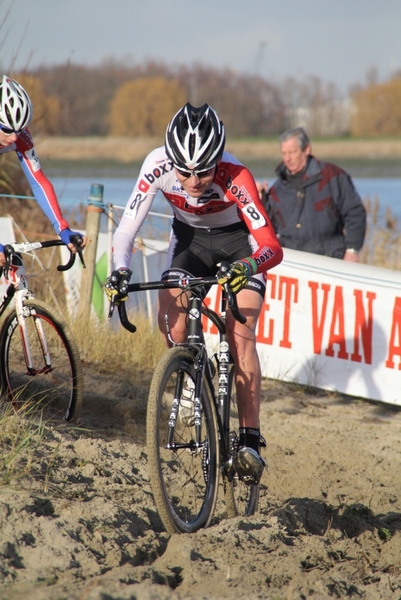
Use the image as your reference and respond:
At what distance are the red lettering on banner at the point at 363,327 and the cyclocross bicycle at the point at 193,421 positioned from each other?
308 centimetres

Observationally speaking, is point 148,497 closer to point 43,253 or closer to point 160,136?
point 43,253

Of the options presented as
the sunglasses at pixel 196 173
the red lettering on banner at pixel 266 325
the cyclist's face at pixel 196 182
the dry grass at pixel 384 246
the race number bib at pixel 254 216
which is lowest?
the red lettering on banner at pixel 266 325

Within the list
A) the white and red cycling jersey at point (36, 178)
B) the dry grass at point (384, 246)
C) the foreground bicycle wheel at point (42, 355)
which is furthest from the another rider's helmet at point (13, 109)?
the dry grass at point (384, 246)

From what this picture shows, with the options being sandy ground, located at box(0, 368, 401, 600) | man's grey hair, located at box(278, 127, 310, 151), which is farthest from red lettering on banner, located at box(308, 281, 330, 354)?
sandy ground, located at box(0, 368, 401, 600)

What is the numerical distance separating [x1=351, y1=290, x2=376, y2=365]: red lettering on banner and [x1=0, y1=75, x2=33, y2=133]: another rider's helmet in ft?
11.3

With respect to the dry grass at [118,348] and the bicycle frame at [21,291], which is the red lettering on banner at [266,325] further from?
the bicycle frame at [21,291]

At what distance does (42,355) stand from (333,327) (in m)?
3.04

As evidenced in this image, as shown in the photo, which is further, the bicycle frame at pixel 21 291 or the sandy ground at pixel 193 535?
the bicycle frame at pixel 21 291

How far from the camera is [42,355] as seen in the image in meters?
5.62

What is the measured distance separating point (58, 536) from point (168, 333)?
52.4 inches

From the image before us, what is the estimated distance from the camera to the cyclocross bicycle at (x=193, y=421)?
4066mm

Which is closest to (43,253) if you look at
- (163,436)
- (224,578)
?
(163,436)

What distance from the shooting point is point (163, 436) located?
162 inches

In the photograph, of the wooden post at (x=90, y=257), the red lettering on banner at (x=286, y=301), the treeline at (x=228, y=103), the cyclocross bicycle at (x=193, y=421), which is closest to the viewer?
the cyclocross bicycle at (x=193, y=421)
